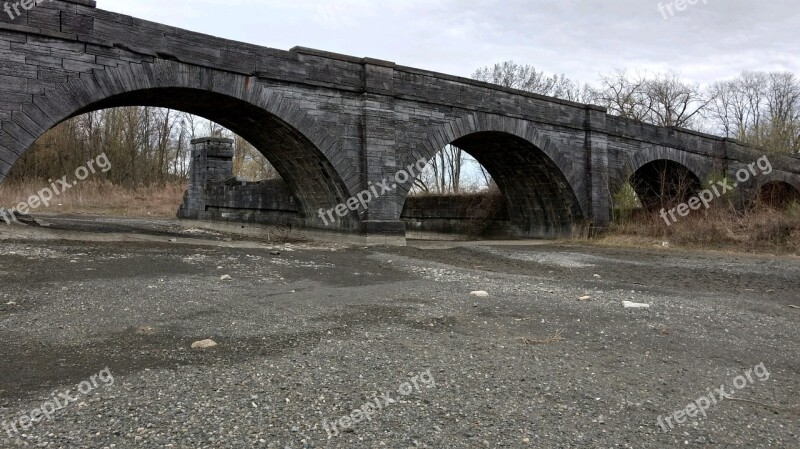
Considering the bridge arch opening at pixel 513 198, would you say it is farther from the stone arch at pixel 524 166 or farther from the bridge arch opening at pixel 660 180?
→ the bridge arch opening at pixel 660 180

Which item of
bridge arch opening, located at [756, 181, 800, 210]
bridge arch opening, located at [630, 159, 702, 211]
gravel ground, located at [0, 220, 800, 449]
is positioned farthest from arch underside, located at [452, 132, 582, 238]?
bridge arch opening, located at [756, 181, 800, 210]

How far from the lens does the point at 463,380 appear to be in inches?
126

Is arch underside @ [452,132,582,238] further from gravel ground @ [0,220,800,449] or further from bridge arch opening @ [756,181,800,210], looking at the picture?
bridge arch opening @ [756,181,800,210]

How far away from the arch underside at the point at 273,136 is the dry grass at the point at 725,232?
8.39 m

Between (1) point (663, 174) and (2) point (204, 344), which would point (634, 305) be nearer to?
(2) point (204, 344)

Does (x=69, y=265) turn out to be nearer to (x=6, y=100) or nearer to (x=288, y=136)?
(x=6, y=100)

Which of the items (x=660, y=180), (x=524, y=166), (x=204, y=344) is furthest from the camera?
(x=660, y=180)

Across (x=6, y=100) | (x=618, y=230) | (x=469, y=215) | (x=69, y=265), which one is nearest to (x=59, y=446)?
(x=69, y=265)

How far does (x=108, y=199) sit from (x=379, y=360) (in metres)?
27.6

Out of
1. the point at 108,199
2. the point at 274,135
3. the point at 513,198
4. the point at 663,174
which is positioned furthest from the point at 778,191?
the point at 108,199

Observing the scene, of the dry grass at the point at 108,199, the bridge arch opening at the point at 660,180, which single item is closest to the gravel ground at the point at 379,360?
the bridge arch opening at the point at 660,180

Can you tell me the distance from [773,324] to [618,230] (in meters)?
12.7

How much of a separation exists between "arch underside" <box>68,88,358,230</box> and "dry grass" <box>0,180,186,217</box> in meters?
15.5

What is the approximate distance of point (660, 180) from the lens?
2195cm
